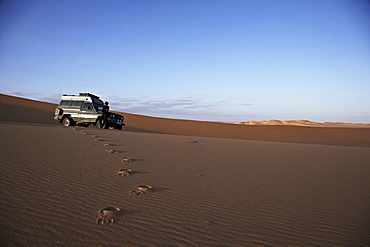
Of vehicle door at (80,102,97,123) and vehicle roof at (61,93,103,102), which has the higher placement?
vehicle roof at (61,93,103,102)

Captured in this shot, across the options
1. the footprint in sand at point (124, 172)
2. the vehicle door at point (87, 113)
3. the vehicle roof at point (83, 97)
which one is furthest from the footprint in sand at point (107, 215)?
the vehicle roof at point (83, 97)

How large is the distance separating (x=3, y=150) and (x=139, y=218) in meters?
5.30

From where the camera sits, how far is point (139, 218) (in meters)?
3.11

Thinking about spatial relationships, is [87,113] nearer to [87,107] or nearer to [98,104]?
[87,107]

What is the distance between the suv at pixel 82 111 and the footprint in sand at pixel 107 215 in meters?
14.3

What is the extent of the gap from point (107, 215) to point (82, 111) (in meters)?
15.5

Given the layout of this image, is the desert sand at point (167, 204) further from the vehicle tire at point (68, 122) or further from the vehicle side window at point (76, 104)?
the vehicle tire at point (68, 122)

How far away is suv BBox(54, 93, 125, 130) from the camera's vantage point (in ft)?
54.7

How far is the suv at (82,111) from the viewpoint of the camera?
16688 millimetres

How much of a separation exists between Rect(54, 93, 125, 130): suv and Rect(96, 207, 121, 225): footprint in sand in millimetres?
14294

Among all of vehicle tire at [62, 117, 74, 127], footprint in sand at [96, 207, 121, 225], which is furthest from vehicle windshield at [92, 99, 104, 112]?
footprint in sand at [96, 207, 121, 225]

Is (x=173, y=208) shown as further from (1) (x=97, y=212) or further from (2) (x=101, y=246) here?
(2) (x=101, y=246)

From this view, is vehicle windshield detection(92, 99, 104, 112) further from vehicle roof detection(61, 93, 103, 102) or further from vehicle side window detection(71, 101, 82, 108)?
vehicle side window detection(71, 101, 82, 108)

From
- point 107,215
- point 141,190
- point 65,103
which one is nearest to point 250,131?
point 65,103
